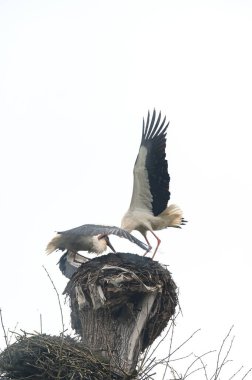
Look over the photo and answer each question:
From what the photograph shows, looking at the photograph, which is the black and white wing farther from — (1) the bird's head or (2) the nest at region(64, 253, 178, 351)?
(2) the nest at region(64, 253, 178, 351)

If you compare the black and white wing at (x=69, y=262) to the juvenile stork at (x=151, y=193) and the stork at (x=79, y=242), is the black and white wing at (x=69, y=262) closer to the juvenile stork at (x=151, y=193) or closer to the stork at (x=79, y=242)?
the stork at (x=79, y=242)

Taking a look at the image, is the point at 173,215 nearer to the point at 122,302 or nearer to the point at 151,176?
the point at 151,176

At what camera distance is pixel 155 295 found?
975cm

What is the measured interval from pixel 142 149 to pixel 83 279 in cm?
310

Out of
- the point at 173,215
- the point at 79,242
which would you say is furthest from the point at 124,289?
the point at 173,215

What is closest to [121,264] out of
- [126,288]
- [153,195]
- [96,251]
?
[126,288]

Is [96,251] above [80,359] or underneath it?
above

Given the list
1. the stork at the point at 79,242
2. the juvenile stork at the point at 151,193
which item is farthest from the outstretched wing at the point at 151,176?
the stork at the point at 79,242

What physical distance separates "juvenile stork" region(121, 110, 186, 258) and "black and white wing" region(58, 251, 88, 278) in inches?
40.7

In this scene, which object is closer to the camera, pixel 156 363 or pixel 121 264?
pixel 156 363

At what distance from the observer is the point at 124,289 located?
9648mm

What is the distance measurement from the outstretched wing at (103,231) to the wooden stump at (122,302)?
14.6 inches

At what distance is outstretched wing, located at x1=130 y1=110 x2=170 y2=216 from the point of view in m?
12.4

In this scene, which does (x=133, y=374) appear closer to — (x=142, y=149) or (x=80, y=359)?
(x=80, y=359)
